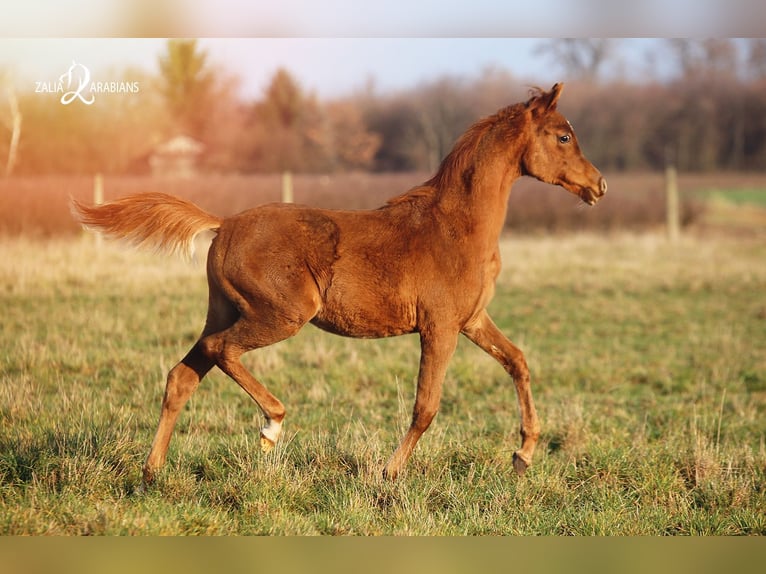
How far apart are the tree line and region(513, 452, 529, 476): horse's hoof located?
70.5ft

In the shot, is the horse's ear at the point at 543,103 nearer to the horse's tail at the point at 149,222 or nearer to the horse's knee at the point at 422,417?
the horse's knee at the point at 422,417

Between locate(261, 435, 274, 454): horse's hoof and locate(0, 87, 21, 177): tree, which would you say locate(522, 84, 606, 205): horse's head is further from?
locate(0, 87, 21, 177): tree

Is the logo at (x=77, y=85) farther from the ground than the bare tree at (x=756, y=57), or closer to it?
closer to it

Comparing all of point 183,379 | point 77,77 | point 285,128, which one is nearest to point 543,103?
point 183,379

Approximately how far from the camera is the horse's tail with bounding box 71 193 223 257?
537cm

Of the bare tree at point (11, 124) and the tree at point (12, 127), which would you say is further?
the tree at point (12, 127)

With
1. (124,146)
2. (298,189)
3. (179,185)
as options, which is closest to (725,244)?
(298,189)

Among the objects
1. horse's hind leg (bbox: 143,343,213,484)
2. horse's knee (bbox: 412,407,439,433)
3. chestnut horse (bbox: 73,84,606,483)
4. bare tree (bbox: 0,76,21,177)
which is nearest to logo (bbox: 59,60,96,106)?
bare tree (bbox: 0,76,21,177)

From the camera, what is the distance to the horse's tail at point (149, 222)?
537 cm

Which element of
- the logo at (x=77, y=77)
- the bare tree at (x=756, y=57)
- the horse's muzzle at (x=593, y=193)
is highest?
the bare tree at (x=756, y=57)

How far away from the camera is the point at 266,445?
5387 millimetres

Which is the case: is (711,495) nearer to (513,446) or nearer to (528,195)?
(513,446)

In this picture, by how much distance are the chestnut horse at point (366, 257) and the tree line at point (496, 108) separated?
2098 cm

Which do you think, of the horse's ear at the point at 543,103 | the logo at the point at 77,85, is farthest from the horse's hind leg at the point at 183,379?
the logo at the point at 77,85
